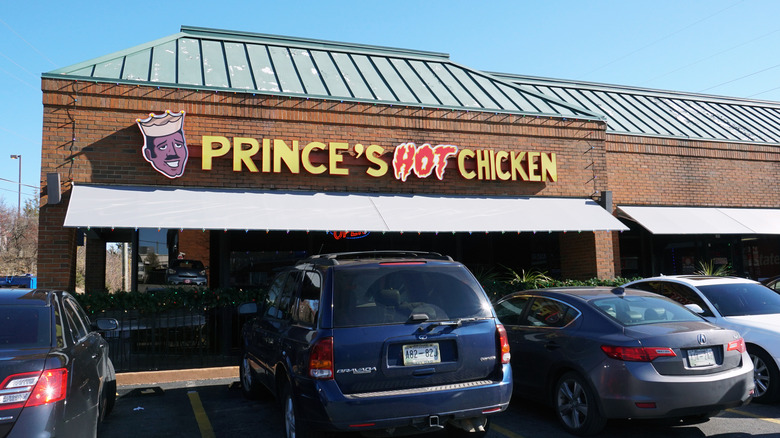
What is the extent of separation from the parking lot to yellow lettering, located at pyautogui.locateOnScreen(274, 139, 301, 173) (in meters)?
4.73

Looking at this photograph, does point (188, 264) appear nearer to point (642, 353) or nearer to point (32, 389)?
point (32, 389)

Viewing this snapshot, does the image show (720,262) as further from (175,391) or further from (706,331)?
(175,391)

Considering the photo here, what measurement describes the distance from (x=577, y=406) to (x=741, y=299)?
353 centimetres

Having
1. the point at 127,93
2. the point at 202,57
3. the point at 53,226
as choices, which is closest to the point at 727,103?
the point at 202,57

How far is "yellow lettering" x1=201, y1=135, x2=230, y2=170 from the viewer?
35.4 feet

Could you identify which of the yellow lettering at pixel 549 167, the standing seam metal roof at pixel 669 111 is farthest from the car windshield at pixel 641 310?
the standing seam metal roof at pixel 669 111

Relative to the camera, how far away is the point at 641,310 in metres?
6.23

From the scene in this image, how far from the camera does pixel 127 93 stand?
1069 centimetres

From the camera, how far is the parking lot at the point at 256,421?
5.84 metres

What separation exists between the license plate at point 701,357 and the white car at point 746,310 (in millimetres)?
1695

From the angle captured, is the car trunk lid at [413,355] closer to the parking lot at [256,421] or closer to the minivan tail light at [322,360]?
the minivan tail light at [322,360]

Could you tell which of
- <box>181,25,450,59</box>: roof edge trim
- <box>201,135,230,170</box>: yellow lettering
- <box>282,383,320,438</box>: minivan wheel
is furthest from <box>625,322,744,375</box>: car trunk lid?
<box>181,25,450,59</box>: roof edge trim

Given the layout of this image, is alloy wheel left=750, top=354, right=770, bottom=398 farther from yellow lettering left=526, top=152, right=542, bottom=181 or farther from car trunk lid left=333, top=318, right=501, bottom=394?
yellow lettering left=526, top=152, right=542, bottom=181

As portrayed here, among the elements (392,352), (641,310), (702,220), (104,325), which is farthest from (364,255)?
(702,220)
